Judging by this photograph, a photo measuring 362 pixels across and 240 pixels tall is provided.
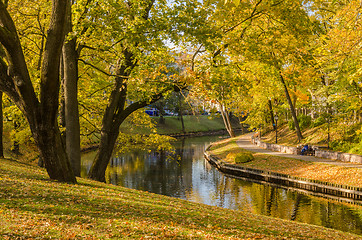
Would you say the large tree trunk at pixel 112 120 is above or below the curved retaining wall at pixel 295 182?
above

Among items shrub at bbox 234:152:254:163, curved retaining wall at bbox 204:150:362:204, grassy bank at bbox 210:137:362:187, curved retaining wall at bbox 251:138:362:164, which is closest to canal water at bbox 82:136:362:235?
curved retaining wall at bbox 204:150:362:204

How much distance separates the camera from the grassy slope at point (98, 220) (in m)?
6.16

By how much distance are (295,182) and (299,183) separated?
1.23 feet

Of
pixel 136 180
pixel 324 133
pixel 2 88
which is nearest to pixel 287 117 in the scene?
pixel 324 133

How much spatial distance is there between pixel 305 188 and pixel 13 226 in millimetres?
19822

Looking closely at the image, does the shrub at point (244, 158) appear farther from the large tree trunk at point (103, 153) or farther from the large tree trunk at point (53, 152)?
the large tree trunk at point (53, 152)

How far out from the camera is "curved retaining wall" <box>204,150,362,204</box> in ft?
64.5

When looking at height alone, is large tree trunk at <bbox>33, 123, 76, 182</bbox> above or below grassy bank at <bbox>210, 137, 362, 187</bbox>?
above

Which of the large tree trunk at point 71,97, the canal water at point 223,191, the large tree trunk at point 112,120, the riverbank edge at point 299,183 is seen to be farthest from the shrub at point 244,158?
the large tree trunk at point 71,97

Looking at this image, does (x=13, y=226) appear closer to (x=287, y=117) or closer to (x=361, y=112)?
(x=361, y=112)

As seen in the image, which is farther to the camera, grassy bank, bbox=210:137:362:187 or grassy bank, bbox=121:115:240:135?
grassy bank, bbox=121:115:240:135

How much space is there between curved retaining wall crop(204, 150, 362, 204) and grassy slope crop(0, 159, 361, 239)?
10670 millimetres

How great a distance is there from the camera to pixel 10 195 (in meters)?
8.05

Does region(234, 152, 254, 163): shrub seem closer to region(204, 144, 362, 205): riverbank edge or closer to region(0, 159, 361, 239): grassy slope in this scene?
region(204, 144, 362, 205): riverbank edge
